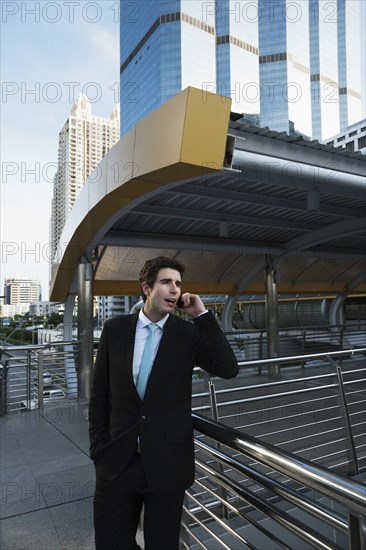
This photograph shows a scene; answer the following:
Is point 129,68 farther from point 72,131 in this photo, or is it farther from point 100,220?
point 100,220

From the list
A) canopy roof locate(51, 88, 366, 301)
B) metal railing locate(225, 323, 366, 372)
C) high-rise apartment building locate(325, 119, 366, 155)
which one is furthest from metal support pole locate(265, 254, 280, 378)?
high-rise apartment building locate(325, 119, 366, 155)

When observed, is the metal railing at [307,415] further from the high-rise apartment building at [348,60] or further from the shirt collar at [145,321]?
the high-rise apartment building at [348,60]

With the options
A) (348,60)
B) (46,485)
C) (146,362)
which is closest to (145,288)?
(146,362)

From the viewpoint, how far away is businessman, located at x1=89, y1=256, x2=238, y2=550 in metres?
1.76

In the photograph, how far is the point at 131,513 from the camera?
1826 mm

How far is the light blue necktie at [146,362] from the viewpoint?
1.83 m

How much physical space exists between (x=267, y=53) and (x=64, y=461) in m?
152

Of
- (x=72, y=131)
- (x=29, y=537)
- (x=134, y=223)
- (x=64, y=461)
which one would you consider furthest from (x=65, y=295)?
(x=72, y=131)

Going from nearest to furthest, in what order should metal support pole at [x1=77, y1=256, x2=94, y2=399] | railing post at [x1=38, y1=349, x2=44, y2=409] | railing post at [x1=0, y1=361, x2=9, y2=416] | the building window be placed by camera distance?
1. railing post at [x1=0, y1=361, x2=9, y2=416]
2. railing post at [x1=38, y1=349, x2=44, y2=409]
3. metal support pole at [x1=77, y1=256, x2=94, y2=399]
4. the building window

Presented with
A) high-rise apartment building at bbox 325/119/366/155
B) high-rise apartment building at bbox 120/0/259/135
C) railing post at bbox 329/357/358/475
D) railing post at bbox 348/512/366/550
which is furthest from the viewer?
high-rise apartment building at bbox 120/0/259/135

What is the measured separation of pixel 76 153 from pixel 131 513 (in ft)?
66.3

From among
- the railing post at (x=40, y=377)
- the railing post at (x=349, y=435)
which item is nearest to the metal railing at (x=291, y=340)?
the railing post at (x=349, y=435)

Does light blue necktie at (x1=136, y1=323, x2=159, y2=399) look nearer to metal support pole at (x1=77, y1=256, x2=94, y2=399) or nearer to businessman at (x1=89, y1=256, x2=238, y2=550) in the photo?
businessman at (x1=89, y1=256, x2=238, y2=550)

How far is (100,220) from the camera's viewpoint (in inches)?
278
